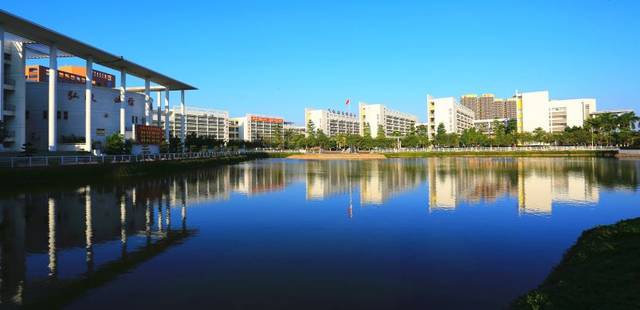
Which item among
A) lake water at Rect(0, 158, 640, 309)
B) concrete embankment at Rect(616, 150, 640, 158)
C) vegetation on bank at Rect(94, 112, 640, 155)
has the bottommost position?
lake water at Rect(0, 158, 640, 309)

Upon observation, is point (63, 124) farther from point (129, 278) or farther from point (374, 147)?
point (374, 147)

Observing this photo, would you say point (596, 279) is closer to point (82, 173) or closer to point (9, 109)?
point (82, 173)

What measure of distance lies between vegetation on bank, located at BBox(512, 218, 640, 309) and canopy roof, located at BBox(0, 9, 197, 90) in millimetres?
36447

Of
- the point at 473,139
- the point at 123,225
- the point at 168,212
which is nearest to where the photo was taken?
the point at 123,225

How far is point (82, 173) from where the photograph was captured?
29938mm

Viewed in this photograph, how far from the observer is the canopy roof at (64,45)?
31.9 metres

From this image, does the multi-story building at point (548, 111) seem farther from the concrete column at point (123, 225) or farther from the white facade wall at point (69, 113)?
the concrete column at point (123, 225)

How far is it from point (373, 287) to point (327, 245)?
3.84m

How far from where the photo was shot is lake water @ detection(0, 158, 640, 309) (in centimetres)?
800

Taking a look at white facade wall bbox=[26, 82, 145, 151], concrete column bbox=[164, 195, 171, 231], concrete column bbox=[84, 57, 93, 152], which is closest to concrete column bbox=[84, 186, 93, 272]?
concrete column bbox=[164, 195, 171, 231]

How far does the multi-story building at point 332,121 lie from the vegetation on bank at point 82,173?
387 ft

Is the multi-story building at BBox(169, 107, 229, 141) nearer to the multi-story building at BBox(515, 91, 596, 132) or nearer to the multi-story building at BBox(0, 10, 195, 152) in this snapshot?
the multi-story building at BBox(0, 10, 195, 152)

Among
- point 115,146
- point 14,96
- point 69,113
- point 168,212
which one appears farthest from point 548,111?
point 168,212

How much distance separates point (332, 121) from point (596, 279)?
16831 cm
